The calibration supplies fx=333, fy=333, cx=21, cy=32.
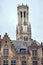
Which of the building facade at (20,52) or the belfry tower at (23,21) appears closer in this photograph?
the building facade at (20,52)

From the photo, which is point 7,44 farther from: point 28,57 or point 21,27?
point 21,27

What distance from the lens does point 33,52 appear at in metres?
76.9

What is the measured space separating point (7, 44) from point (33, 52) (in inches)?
248

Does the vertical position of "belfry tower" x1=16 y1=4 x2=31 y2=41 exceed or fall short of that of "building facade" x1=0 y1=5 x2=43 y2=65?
it exceeds it

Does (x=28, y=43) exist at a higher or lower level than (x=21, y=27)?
lower

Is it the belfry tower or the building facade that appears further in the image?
the belfry tower

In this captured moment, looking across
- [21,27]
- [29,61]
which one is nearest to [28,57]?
[29,61]

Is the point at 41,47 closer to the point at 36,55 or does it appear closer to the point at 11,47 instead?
the point at 36,55

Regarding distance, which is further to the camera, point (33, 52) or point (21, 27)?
point (21, 27)

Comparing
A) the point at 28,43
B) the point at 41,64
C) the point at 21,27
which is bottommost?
the point at 41,64

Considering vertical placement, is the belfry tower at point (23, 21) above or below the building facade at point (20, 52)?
above

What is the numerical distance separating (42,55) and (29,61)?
3.34 metres

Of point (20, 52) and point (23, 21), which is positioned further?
point (23, 21)

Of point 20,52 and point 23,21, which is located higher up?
point 23,21
